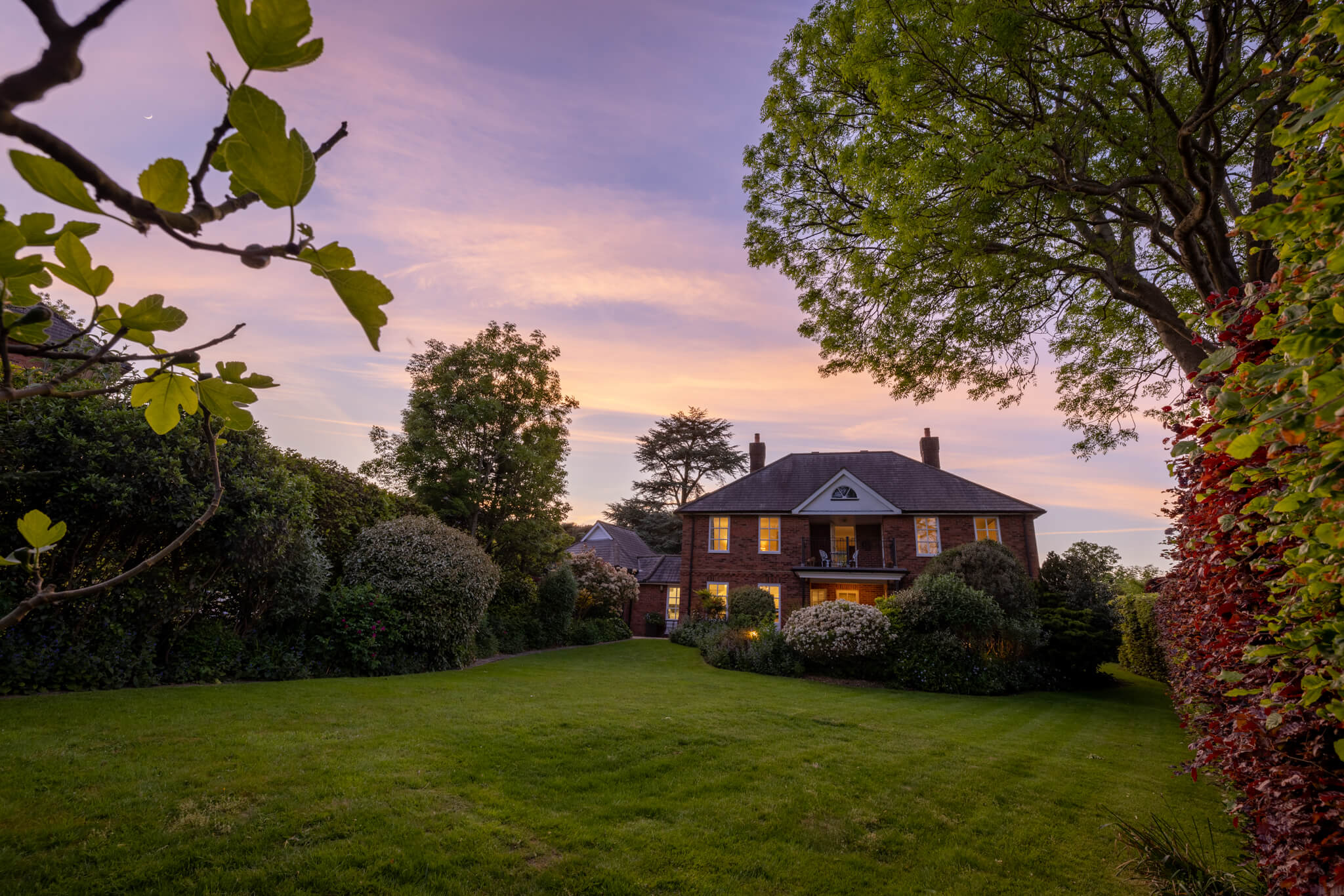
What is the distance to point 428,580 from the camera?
39.8 feet

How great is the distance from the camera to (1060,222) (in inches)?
294

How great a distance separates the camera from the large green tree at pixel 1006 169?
18.1 ft

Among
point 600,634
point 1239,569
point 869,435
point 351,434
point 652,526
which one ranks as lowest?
point 600,634

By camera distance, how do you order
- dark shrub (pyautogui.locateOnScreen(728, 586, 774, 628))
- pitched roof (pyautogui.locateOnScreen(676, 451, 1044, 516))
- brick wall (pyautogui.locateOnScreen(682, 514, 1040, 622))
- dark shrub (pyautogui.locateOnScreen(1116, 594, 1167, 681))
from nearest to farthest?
dark shrub (pyautogui.locateOnScreen(1116, 594, 1167, 681)) < dark shrub (pyautogui.locateOnScreen(728, 586, 774, 628)) < brick wall (pyautogui.locateOnScreen(682, 514, 1040, 622)) < pitched roof (pyautogui.locateOnScreen(676, 451, 1044, 516))

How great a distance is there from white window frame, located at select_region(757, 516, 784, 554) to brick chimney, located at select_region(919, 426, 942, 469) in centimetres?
812

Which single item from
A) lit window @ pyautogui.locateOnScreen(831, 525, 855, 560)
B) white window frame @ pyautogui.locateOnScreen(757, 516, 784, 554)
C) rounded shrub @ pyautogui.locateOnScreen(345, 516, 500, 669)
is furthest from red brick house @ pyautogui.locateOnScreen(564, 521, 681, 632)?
rounded shrub @ pyautogui.locateOnScreen(345, 516, 500, 669)

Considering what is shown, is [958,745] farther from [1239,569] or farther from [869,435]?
[869,435]

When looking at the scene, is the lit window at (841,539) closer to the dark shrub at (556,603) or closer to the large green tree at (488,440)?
the dark shrub at (556,603)

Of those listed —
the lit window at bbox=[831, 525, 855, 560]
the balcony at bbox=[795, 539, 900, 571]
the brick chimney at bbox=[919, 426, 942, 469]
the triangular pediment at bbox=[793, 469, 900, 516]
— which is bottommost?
the balcony at bbox=[795, 539, 900, 571]

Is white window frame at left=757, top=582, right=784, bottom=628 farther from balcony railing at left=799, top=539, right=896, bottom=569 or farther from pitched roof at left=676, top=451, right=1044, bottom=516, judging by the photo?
pitched roof at left=676, top=451, right=1044, bottom=516

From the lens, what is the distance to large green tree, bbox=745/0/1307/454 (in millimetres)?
5520

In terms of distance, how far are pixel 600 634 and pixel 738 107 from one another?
18658 mm

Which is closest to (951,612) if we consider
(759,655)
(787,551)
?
(759,655)

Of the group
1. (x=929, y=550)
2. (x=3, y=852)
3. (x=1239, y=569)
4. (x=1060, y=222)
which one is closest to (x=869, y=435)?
(x=929, y=550)
